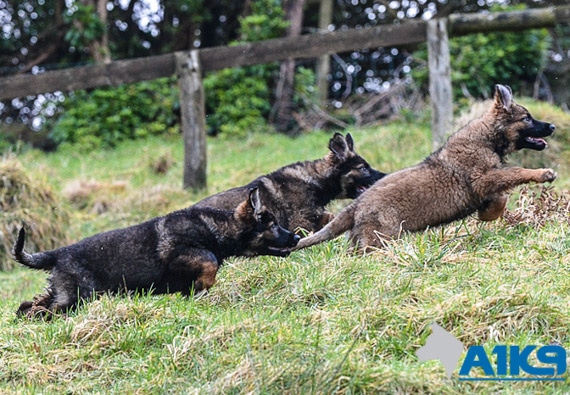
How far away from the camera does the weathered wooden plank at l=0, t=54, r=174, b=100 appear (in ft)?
39.7

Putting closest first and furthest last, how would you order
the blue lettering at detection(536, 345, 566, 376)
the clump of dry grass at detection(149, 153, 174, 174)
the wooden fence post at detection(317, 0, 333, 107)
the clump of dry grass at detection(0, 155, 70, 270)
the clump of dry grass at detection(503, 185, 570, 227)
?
the blue lettering at detection(536, 345, 566, 376), the clump of dry grass at detection(503, 185, 570, 227), the clump of dry grass at detection(0, 155, 70, 270), the clump of dry grass at detection(149, 153, 174, 174), the wooden fence post at detection(317, 0, 333, 107)

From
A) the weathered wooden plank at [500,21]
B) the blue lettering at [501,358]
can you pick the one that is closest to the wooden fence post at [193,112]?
the weathered wooden plank at [500,21]

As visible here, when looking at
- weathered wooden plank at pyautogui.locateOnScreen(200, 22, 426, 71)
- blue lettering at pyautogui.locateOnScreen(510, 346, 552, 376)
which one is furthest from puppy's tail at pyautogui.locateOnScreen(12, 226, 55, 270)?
weathered wooden plank at pyautogui.locateOnScreen(200, 22, 426, 71)

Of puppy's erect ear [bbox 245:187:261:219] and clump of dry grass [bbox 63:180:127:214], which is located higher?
puppy's erect ear [bbox 245:187:261:219]

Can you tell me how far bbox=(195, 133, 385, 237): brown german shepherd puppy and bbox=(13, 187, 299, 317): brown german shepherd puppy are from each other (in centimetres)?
106

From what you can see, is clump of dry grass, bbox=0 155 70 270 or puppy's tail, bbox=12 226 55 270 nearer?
puppy's tail, bbox=12 226 55 270

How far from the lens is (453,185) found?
7125mm

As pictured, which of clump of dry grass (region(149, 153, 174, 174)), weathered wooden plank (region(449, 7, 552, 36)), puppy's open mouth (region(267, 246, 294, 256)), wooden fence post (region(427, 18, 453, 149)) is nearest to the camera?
puppy's open mouth (region(267, 246, 294, 256))

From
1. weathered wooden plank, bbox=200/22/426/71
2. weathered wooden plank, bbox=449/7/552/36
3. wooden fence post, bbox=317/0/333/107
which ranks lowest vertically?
wooden fence post, bbox=317/0/333/107

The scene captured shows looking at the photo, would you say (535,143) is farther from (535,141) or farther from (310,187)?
(310,187)

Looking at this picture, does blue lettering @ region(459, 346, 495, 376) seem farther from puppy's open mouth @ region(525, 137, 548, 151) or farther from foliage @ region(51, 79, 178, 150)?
foliage @ region(51, 79, 178, 150)

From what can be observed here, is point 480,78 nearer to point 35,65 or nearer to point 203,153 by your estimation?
point 203,153

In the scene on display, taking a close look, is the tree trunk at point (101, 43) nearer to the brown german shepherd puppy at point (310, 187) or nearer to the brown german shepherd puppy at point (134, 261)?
the brown german shepherd puppy at point (310, 187)

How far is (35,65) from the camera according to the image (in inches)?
816
